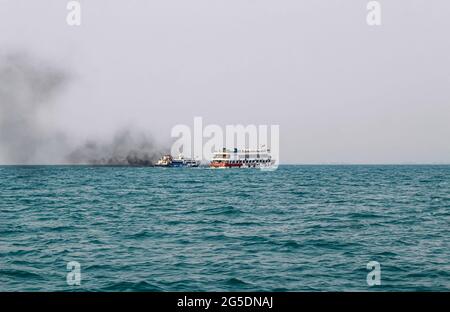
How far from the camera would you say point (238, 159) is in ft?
567

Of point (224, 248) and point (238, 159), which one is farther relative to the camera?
point (238, 159)

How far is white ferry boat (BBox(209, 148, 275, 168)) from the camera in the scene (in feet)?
562

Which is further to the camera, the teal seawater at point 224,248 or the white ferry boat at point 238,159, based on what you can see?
the white ferry boat at point 238,159

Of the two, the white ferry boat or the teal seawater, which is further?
the white ferry boat

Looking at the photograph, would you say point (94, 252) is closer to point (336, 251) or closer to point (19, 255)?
point (19, 255)

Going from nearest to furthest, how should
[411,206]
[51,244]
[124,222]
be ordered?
[51,244], [124,222], [411,206]

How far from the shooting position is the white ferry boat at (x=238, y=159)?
A: 171 metres
